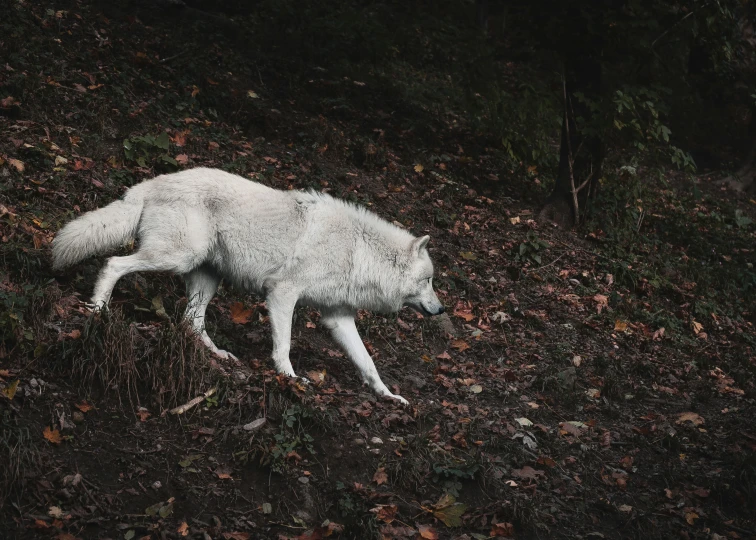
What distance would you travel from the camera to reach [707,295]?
10.2 m

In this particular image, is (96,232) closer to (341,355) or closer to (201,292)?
(201,292)

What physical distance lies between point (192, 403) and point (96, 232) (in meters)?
1.58

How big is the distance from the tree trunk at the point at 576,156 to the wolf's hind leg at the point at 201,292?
6.17 meters

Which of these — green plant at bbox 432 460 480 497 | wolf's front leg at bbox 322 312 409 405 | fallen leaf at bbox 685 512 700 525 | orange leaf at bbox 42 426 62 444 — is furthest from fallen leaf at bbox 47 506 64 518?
fallen leaf at bbox 685 512 700 525

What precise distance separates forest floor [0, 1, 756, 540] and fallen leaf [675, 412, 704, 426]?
0.11 ft

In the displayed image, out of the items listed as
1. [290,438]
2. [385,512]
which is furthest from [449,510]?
[290,438]

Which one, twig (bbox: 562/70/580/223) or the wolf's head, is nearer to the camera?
the wolf's head

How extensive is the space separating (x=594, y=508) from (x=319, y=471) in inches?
80.3

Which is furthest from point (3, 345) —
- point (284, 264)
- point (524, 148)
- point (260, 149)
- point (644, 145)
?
point (524, 148)

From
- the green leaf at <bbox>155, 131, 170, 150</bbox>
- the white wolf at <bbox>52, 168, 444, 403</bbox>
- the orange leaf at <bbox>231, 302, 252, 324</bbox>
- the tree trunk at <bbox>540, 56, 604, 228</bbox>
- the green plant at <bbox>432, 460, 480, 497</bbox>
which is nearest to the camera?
the green plant at <bbox>432, 460, 480, 497</bbox>

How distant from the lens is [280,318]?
5.98 metres

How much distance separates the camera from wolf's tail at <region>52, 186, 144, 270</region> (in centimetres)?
555

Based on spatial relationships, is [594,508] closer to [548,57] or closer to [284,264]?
[284,264]

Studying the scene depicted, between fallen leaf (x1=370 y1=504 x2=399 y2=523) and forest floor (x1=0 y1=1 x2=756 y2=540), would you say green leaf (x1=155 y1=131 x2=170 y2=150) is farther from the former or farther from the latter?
fallen leaf (x1=370 y1=504 x2=399 y2=523)
